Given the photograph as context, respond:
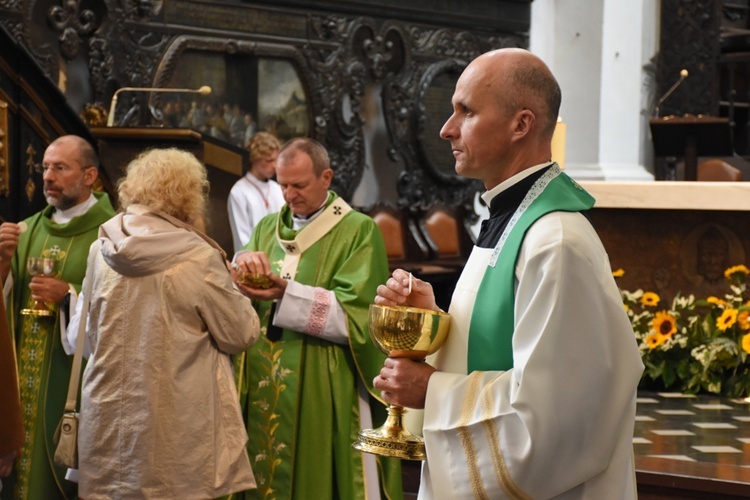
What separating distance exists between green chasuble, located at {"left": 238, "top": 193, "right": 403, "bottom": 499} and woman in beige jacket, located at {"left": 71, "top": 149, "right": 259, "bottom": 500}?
0.49m

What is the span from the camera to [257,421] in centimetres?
479

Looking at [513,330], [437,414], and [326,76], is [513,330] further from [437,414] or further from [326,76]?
[326,76]

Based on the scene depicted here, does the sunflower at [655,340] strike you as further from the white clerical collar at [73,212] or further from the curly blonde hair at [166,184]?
the white clerical collar at [73,212]

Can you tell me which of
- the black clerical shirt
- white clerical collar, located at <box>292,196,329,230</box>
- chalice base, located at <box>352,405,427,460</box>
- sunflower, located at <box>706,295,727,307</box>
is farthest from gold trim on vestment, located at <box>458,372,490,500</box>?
sunflower, located at <box>706,295,727,307</box>

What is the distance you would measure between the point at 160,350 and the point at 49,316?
112 cm

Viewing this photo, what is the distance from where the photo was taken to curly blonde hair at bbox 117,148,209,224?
4203mm

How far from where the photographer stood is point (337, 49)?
11.7 m

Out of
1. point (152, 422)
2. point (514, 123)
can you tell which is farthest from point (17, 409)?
point (514, 123)

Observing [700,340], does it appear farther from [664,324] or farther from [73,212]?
[73,212]

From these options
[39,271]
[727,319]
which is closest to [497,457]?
[39,271]

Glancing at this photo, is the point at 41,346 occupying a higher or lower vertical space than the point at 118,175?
lower

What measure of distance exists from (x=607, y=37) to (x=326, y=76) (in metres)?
3.31

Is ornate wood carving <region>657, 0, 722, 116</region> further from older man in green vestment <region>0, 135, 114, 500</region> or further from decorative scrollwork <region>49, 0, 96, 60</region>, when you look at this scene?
older man in green vestment <region>0, 135, 114, 500</region>

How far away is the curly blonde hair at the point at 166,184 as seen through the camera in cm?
420
